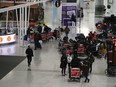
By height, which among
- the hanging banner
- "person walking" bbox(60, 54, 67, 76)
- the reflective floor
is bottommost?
the reflective floor

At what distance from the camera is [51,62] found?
23.5 meters

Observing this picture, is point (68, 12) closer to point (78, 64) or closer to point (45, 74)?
point (45, 74)

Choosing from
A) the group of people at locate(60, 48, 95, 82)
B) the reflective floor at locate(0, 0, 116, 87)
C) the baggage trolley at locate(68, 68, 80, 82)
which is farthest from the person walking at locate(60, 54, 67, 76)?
the baggage trolley at locate(68, 68, 80, 82)

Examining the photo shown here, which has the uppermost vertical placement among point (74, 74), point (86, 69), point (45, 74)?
point (86, 69)

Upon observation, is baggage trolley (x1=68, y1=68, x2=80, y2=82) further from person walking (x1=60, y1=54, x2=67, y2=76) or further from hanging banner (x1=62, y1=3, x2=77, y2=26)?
hanging banner (x1=62, y1=3, x2=77, y2=26)

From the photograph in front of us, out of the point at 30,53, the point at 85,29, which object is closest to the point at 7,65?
the point at 30,53

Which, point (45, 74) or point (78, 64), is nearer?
point (78, 64)

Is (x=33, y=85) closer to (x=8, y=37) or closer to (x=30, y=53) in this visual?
(x=30, y=53)

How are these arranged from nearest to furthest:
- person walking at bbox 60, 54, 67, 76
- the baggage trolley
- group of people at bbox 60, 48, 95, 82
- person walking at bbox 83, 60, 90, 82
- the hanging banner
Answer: person walking at bbox 83, 60, 90, 82, group of people at bbox 60, 48, 95, 82, the baggage trolley, person walking at bbox 60, 54, 67, 76, the hanging banner

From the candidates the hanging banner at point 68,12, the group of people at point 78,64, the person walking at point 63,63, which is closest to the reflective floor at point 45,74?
the person walking at point 63,63

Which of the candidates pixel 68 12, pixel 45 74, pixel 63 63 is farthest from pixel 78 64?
pixel 68 12

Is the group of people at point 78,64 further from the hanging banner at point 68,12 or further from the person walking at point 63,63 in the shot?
the hanging banner at point 68,12

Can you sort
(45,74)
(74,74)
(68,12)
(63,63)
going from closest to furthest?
1. (74,74)
2. (63,63)
3. (45,74)
4. (68,12)

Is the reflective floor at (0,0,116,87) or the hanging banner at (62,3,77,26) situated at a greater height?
the hanging banner at (62,3,77,26)
